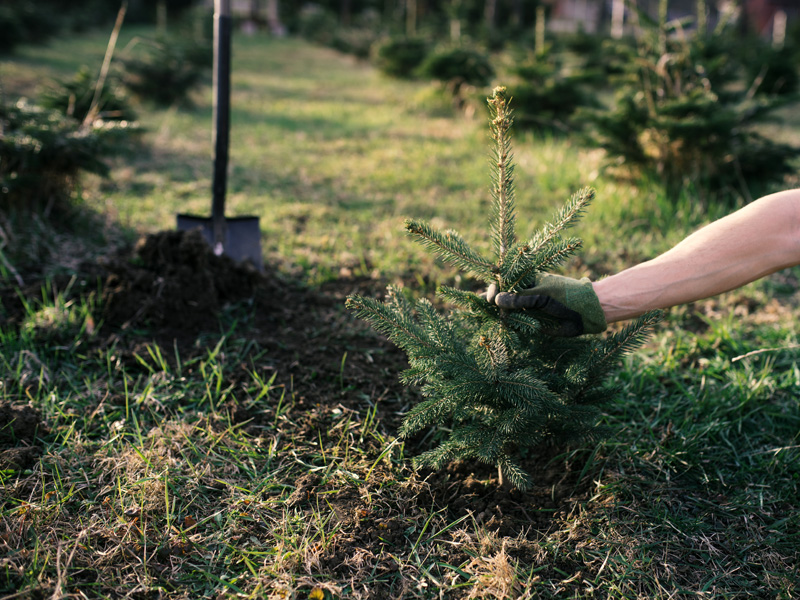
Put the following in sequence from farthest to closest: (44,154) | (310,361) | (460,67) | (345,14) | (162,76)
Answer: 1. (345,14)
2. (460,67)
3. (162,76)
4. (44,154)
5. (310,361)

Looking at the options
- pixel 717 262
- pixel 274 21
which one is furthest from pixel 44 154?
pixel 274 21

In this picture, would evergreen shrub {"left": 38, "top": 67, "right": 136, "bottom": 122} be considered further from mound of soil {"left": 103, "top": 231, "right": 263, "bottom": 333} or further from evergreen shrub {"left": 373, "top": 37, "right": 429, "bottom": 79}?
evergreen shrub {"left": 373, "top": 37, "right": 429, "bottom": 79}

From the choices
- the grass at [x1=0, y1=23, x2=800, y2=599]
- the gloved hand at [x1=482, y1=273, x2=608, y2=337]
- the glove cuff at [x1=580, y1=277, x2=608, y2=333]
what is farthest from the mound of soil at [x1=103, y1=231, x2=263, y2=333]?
the glove cuff at [x1=580, y1=277, x2=608, y2=333]

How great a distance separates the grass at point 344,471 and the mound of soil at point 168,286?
11cm

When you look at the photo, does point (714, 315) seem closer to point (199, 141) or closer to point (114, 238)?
point (114, 238)

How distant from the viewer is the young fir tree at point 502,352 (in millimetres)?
1568

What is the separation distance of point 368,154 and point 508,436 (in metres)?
5.28

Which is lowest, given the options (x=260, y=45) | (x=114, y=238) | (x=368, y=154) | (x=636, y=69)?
(x=114, y=238)

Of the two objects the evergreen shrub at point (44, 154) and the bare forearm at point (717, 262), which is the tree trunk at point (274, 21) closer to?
the evergreen shrub at point (44, 154)

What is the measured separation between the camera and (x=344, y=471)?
1905 millimetres

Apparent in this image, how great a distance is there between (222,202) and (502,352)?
7.22ft

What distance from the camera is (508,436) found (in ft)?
5.72

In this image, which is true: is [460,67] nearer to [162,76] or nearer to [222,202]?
[162,76]

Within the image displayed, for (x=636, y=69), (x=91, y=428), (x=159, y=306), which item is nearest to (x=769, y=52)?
(x=636, y=69)
